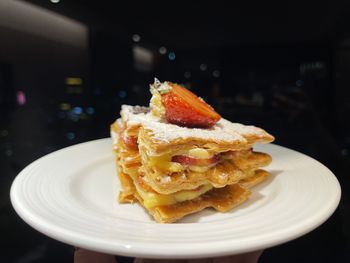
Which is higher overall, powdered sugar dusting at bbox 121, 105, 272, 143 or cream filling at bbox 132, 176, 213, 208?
powdered sugar dusting at bbox 121, 105, 272, 143

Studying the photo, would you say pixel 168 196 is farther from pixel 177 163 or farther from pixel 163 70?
pixel 163 70

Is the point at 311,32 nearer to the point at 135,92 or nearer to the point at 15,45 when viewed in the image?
the point at 135,92

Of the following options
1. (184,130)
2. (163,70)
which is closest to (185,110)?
(184,130)

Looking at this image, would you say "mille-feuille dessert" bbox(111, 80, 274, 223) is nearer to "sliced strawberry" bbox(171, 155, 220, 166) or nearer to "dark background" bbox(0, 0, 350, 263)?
"sliced strawberry" bbox(171, 155, 220, 166)

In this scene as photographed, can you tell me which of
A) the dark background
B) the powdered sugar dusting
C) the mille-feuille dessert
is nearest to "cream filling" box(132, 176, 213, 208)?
the mille-feuille dessert

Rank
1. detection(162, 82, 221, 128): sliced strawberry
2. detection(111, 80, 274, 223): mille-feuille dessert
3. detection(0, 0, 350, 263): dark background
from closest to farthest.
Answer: detection(111, 80, 274, 223): mille-feuille dessert → detection(162, 82, 221, 128): sliced strawberry → detection(0, 0, 350, 263): dark background

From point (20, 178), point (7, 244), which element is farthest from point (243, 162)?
point (7, 244)

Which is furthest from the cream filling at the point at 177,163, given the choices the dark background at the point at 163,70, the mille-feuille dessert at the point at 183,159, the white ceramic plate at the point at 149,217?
the dark background at the point at 163,70

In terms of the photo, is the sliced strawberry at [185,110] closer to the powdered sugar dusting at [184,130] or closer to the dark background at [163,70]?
the powdered sugar dusting at [184,130]
